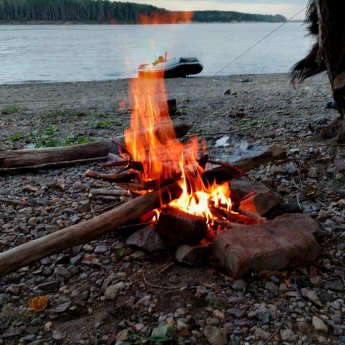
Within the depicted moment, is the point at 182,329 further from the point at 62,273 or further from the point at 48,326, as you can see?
the point at 62,273

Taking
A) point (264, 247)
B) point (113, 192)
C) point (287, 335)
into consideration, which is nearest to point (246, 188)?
point (264, 247)

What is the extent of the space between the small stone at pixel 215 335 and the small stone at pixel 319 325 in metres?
0.61

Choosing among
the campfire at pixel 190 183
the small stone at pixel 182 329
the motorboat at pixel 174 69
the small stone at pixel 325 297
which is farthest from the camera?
the motorboat at pixel 174 69

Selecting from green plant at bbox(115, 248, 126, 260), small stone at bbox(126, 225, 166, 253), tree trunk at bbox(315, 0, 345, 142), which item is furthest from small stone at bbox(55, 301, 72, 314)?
tree trunk at bbox(315, 0, 345, 142)

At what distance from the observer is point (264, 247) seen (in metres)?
3.30

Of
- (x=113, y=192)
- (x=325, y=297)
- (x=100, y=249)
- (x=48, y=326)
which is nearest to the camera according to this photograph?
(x=48, y=326)

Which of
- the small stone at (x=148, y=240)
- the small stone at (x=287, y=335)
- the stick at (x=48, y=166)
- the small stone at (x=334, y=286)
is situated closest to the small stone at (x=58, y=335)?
the small stone at (x=148, y=240)

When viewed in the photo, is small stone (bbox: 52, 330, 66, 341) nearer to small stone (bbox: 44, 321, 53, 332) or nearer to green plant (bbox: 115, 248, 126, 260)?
small stone (bbox: 44, 321, 53, 332)

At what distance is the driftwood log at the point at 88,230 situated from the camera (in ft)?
10.2

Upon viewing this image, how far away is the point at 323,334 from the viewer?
271 cm

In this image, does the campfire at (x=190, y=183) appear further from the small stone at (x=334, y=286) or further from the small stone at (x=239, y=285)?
the small stone at (x=334, y=286)

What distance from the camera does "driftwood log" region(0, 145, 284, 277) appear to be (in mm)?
3109

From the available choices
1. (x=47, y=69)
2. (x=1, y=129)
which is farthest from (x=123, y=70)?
(x=1, y=129)

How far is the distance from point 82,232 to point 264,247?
58.3 inches
